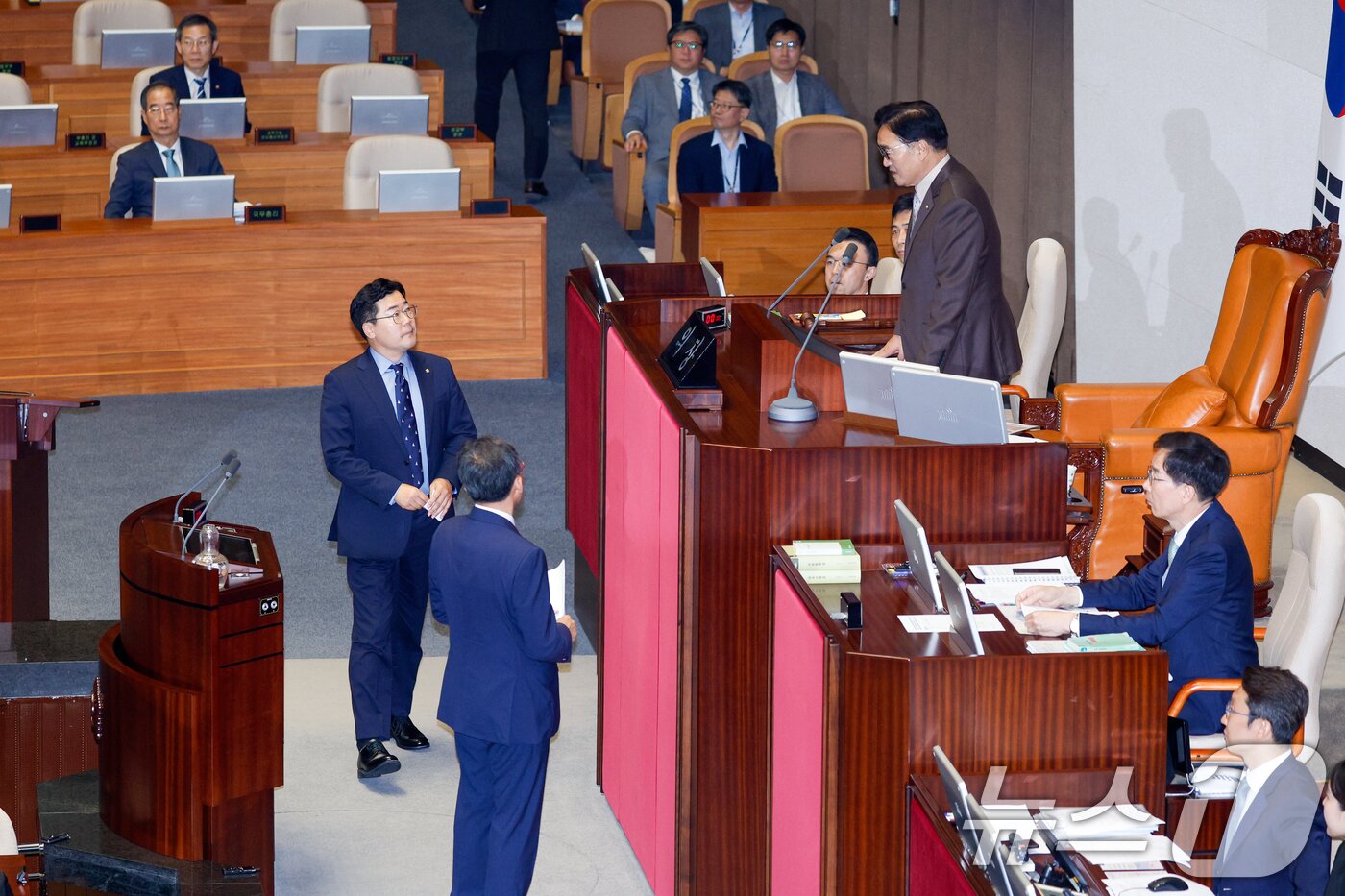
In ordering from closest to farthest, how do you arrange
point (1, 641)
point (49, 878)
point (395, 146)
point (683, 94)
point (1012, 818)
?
1. point (1012, 818)
2. point (49, 878)
3. point (1, 641)
4. point (395, 146)
5. point (683, 94)

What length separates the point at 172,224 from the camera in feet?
26.8

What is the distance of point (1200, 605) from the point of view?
162 inches

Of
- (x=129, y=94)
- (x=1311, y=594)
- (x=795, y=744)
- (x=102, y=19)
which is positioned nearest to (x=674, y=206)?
(x=129, y=94)

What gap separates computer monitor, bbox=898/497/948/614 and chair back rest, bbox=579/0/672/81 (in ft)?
25.1

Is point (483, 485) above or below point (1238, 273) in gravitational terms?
below

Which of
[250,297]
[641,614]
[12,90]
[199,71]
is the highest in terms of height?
[199,71]

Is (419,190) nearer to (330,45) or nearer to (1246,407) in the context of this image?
(330,45)

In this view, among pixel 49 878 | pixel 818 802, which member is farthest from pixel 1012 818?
pixel 49 878

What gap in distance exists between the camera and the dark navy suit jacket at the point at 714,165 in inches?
358

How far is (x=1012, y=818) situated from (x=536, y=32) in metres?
8.07

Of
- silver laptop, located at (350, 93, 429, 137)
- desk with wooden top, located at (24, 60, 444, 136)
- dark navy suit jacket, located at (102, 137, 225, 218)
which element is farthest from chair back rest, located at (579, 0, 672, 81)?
dark navy suit jacket, located at (102, 137, 225, 218)

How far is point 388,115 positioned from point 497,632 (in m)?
5.67

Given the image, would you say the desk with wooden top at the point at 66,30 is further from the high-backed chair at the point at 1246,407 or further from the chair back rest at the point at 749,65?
the high-backed chair at the point at 1246,407

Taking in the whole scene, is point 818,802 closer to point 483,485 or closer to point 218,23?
point 483,485
